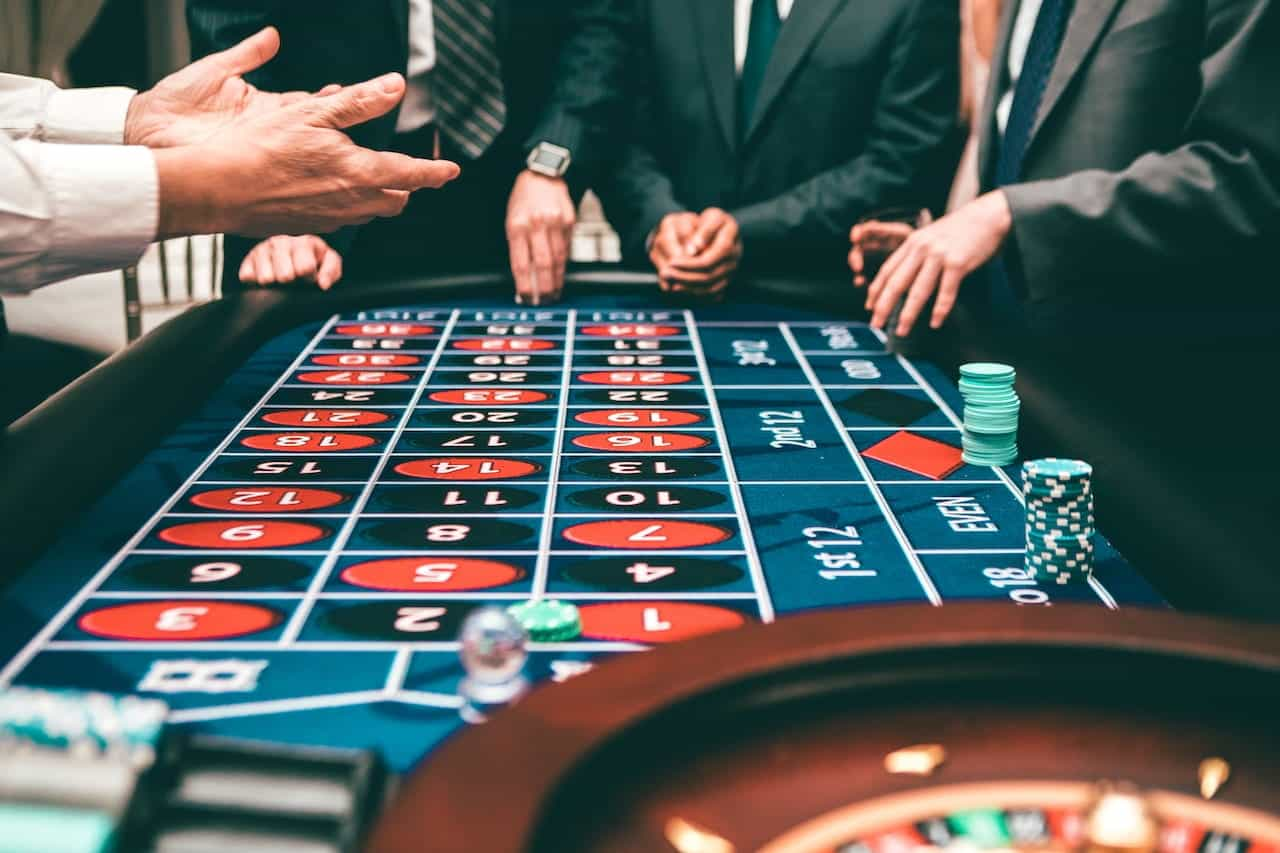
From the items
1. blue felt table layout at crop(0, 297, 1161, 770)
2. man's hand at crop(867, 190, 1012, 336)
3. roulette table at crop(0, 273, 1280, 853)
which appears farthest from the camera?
man's hand at crop(867, 190, 1012, 336)

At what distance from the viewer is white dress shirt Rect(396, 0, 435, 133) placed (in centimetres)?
321

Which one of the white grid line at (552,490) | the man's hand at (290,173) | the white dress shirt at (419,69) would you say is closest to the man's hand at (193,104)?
the man's hand at (290,173)

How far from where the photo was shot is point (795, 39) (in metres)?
3.38

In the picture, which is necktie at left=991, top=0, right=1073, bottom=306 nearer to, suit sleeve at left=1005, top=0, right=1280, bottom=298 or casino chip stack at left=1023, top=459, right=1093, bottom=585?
suit sleeve at left=1005, top=0, right=1280, bottom=298

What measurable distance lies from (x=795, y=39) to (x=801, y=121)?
0.72 feet

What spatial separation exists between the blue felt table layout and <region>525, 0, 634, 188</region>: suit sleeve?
1.04m

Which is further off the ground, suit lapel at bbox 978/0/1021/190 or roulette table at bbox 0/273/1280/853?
suit lapel at bbox 978/0/1021/190

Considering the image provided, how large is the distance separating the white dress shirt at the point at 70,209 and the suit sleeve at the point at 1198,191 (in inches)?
65.8

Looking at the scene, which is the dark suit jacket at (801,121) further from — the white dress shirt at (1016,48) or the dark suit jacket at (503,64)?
the white dress shirt at (1016,48)

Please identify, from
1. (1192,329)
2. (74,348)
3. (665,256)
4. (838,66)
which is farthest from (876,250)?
(74,348)

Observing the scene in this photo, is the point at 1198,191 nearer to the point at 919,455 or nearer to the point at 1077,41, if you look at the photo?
the point at 1077,41

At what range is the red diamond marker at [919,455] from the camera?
1665 mm

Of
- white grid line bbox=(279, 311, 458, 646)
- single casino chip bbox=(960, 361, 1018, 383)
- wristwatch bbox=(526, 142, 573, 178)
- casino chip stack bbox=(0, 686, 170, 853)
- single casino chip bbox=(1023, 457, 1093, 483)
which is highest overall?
wristwatch bbox=(526, 142, 573, 178)

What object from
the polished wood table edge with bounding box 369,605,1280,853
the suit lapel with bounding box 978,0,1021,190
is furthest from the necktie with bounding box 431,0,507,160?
the polished wood table edge with bounding box 369,605,1280,853
